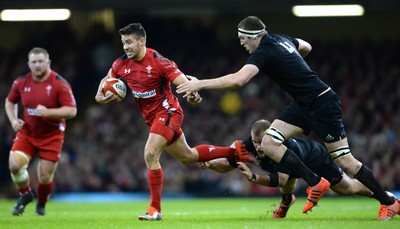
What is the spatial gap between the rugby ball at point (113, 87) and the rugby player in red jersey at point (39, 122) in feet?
4.95

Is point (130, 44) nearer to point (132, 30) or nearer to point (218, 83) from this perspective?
point (132, 30)

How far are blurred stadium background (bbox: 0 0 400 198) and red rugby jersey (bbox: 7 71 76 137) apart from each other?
425 inches

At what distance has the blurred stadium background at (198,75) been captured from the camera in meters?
22.6

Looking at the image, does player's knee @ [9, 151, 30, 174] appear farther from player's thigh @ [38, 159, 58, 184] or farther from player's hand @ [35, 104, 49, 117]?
player's hand @ [35, 104, 49, 117]

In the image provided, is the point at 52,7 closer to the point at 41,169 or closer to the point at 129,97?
the point at 129,97

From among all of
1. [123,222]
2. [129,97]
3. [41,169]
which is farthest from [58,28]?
[123,222]

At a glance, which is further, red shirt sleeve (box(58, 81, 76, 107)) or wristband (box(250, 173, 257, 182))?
red shirt sleeve (box(58, 81, 76, 107))

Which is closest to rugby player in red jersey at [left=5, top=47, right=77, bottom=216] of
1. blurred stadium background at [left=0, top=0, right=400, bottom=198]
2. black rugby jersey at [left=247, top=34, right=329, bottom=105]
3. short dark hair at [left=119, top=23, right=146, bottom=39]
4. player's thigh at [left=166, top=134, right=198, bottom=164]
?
player's thigh at [left=166, top=134, right=198, bottom=164]

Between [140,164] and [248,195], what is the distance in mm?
3620

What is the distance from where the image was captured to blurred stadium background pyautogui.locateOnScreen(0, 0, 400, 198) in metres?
22.6

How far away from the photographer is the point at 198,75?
86.8 feet

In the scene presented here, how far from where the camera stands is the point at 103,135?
2497 centimetres

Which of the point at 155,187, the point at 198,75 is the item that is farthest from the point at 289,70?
the point at 198,75

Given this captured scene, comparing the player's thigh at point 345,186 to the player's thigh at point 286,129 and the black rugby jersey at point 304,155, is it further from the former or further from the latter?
the player's thigh at point 286,129
